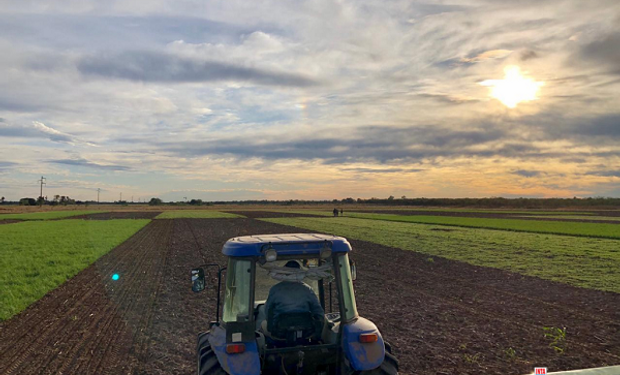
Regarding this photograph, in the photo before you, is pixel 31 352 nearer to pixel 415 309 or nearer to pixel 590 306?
pixel 415 309

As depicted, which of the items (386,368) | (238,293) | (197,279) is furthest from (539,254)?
(238,293)

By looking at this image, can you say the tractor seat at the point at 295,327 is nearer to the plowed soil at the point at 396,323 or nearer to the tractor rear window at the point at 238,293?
the tractor rear window at the point at 238,293

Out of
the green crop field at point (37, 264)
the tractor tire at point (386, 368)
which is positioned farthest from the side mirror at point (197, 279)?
the green crop field at point (37, 264)

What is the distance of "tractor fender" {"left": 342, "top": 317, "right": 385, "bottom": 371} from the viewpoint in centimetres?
463

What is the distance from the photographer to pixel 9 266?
68.7ft

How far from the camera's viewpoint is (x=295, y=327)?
4.91 m

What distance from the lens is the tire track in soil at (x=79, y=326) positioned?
28.0 feet

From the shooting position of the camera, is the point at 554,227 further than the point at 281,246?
Yes

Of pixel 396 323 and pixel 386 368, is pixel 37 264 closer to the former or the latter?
pixel 396 323

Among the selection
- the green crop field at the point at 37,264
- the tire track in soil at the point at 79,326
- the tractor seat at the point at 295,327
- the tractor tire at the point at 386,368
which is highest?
the tractor seat at the point at 295,327

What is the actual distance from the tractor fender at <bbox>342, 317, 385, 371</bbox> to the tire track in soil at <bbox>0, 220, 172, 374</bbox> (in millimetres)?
5270

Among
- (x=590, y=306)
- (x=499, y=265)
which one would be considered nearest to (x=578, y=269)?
(x=499, y=265)

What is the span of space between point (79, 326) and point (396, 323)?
771 centimetres

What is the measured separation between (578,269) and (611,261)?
3.93m
